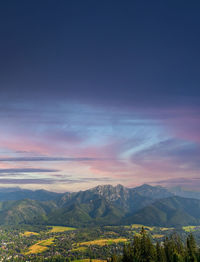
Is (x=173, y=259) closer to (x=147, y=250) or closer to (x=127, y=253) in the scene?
(x=147, y=250)

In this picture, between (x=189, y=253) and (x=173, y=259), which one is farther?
(x=189, y=253)

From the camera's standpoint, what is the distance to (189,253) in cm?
10594

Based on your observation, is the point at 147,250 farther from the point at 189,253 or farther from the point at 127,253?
the point at 189,253

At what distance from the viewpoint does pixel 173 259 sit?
94500 mm

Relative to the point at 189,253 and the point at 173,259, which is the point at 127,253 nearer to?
the point at 173,259

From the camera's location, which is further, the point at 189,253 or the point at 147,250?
the point at 189,253

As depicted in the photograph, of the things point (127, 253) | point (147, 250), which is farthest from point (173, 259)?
point (127, 253)

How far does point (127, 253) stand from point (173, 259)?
21.2 m

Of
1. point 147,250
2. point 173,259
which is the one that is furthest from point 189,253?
point 147,250

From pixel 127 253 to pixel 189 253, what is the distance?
106 ft

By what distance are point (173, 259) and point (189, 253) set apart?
675 inches

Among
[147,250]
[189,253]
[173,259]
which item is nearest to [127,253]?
[147,250]

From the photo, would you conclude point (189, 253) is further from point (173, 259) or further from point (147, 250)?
point (147, 250)

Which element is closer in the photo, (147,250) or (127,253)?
(147,250)
